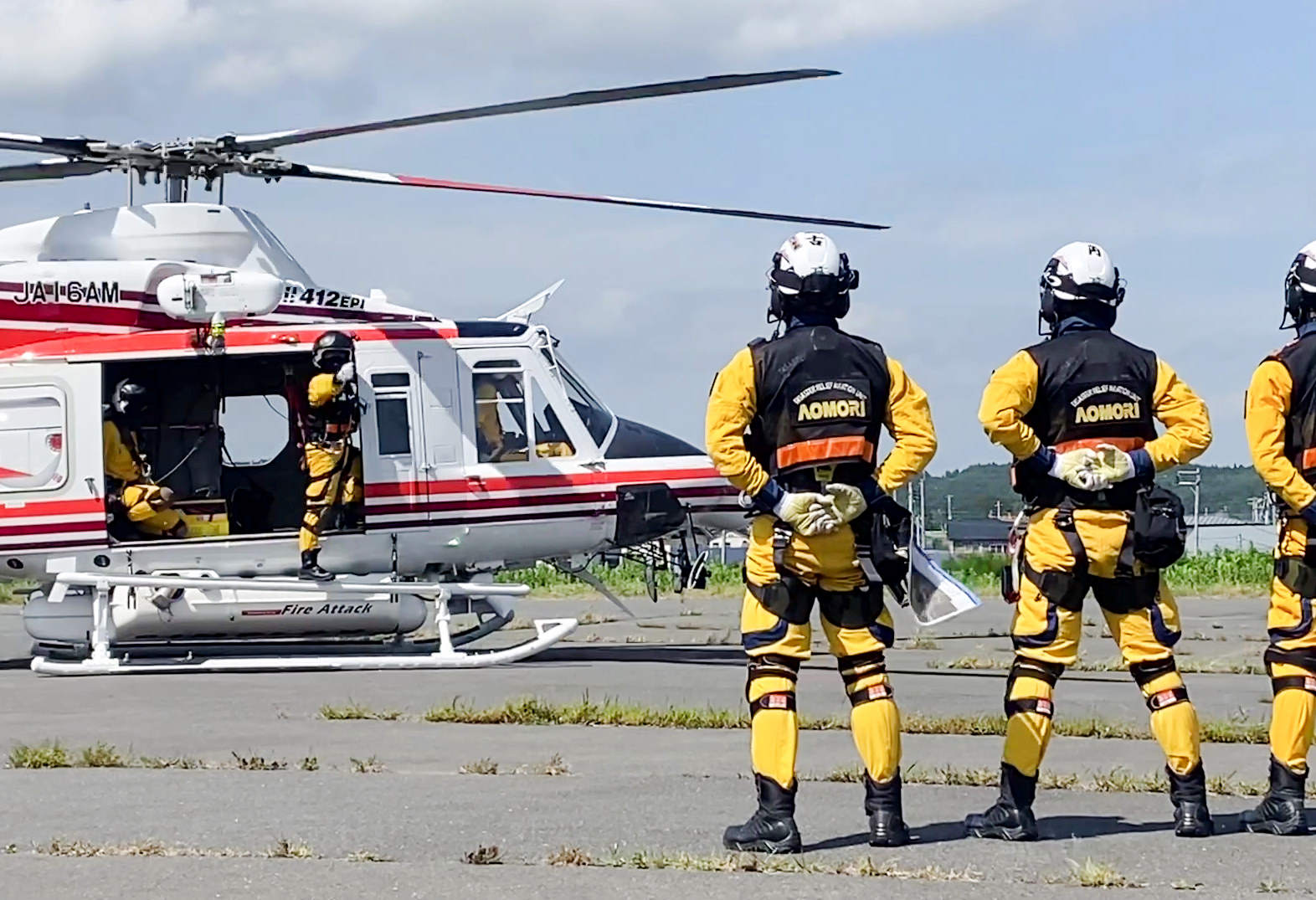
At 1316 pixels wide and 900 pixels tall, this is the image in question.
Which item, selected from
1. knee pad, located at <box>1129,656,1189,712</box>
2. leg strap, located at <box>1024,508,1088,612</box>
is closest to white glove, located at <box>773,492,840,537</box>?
leg strap, located at <box>1024,508,1088,612</box>

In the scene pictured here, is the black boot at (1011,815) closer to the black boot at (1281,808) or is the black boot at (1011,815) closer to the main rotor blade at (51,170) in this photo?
the black boot at (1281,808)

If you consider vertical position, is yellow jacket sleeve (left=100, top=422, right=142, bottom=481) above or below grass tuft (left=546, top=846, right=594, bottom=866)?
above

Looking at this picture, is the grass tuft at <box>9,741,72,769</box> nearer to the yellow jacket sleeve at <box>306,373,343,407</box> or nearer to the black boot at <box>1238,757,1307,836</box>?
the black boot at <box>1238,757,1307,836</box>

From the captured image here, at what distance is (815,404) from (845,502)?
0.39 metres

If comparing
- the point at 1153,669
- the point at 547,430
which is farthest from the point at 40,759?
the point at 547,430

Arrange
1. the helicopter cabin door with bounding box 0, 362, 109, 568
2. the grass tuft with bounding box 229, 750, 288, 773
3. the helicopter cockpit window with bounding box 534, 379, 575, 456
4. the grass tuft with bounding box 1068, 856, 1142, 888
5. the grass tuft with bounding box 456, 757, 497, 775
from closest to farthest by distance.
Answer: the grass tuft with bounding box 1068, 856, 1142, 888 → the grass tuft with bounding box 456, 757, 497, 775 → the grass tuft with bounding box 229, 750, 288, 773 → the helicopter cabin door with bounding box 0, 362, 109, 568 → the helicopter cockpit window with bounding box 534, 379, 575, 456

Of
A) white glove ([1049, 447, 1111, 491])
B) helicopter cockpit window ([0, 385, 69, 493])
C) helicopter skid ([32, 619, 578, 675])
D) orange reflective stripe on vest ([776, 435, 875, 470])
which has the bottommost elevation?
helicopter skid ([32, 619, 578, 675])

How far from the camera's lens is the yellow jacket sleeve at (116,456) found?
14539 millimetres

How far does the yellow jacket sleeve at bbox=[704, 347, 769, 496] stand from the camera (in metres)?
6.66

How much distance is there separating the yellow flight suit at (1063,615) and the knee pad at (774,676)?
838 mm

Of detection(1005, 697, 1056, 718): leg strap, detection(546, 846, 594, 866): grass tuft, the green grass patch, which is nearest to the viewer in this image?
detection(546, 846, 594, 866): grass tuft

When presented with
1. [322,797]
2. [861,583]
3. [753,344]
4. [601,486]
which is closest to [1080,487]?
[861,583]

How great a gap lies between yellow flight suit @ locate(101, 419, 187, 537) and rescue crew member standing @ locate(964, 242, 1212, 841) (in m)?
9.35

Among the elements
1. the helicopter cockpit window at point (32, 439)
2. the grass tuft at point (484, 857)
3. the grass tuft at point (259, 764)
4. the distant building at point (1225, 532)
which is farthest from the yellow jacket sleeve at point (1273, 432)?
the distant building at point (1225, 532)
